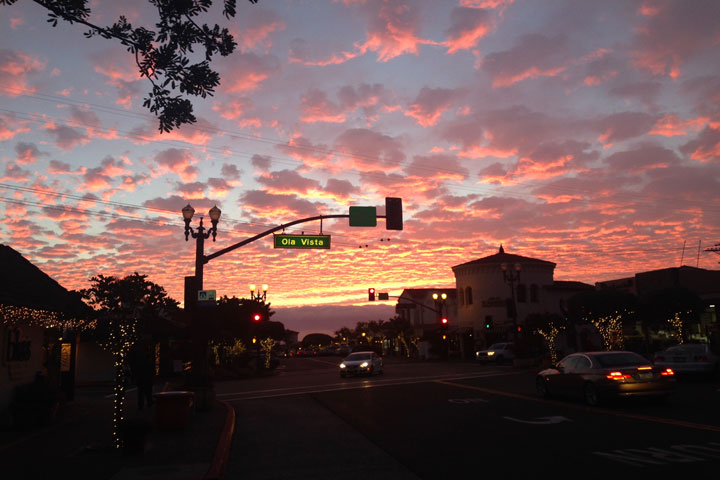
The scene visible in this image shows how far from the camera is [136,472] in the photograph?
873cm

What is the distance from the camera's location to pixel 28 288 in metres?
15.4

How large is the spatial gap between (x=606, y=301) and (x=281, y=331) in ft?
220

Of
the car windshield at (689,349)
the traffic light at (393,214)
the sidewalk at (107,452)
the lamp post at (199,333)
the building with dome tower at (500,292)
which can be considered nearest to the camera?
the sidewalk at (107,452)

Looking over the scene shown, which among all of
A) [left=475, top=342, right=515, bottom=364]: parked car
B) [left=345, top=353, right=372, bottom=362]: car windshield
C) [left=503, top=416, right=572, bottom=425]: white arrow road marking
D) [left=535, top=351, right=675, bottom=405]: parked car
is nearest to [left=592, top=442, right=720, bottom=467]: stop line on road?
[left=503, top=416, right=572, bottom=425]: white arrow road marking

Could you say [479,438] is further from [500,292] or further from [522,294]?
[522,294]

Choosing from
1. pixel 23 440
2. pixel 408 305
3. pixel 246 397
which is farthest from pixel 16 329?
pixel 408 305

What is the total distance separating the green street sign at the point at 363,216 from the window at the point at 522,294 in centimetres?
4658

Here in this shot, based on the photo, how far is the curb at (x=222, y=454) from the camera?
8.40 metres

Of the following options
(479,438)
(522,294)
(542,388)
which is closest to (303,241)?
(542,388)

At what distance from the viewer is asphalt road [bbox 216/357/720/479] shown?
8.61 meters

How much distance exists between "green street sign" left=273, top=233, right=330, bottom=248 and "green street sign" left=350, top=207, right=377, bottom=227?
2048 millimetres

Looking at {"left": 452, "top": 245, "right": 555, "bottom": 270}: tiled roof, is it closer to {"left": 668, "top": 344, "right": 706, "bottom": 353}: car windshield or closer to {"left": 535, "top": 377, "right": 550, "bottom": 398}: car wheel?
{"left": 668, "top": 344, "right": 706, "bottom": 353}: car windshield

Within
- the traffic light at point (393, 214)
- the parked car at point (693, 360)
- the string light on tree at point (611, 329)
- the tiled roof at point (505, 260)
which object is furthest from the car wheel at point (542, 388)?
the tiled roof at point (505, 260)

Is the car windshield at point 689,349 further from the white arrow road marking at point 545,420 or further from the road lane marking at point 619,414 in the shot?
the white arrow road marking at point 545,420
